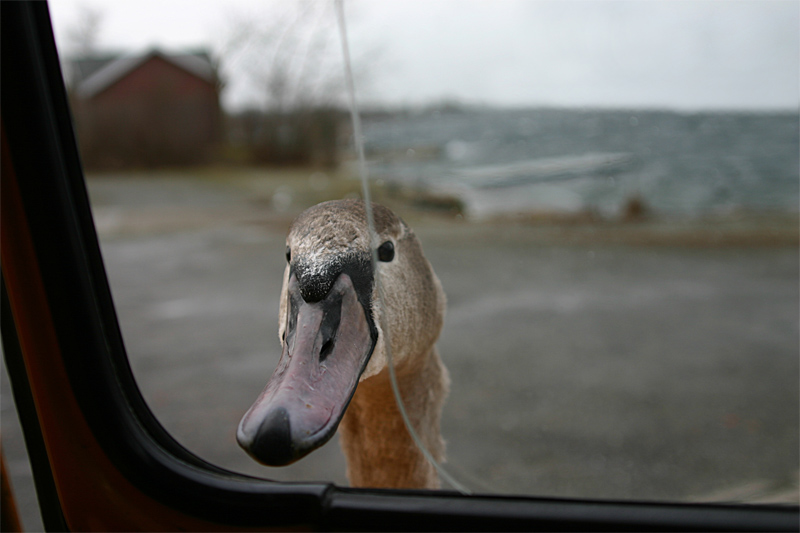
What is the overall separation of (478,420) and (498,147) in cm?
65

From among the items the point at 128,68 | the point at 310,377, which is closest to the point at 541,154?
the point at 310,377

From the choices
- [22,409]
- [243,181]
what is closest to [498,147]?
[243,181]

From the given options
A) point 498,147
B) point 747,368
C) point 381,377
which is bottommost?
point 747,368

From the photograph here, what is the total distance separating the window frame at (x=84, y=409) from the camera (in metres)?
0.77

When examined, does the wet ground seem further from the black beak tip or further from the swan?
the black beak tip

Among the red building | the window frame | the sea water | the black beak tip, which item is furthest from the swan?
the red building

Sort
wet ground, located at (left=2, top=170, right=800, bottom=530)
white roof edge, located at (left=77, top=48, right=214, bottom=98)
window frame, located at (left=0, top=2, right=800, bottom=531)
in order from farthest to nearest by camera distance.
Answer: white roof edge, located at (left=77, top=48, right=214, bottom=98), wet ground, located at (left=2, top=170, right=800, bottom=530), window frame, located at (left=0, top=2, right=800, bottom=531)

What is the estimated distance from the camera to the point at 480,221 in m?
0.89

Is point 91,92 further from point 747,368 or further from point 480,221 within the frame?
point 747,368

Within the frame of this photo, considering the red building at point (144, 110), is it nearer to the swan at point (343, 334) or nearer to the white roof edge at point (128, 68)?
the white roof edge at point (128, 68)

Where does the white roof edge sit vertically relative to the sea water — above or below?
above

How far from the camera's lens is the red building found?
114 centimetres

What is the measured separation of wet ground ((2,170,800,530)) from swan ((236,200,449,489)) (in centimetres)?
5

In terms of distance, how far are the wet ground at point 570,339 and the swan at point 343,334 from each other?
5 cm
